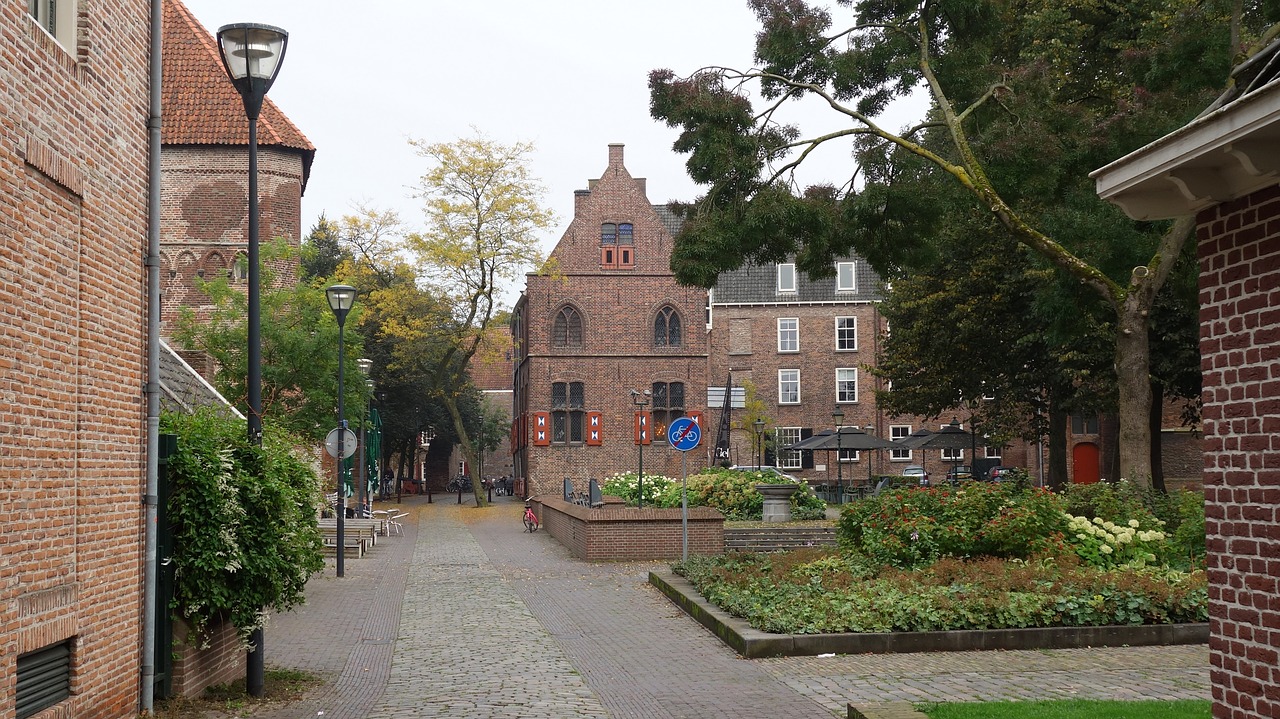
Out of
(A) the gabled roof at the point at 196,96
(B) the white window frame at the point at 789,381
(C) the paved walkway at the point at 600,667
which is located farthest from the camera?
(B) the white window frame at the point at 789,381

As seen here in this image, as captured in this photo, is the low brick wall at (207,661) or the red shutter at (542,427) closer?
the low brick wall at (207,661)

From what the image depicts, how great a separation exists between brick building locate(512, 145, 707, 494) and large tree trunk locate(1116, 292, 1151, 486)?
110ft

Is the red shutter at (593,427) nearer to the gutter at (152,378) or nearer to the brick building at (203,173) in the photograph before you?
the brick building at (203,173)

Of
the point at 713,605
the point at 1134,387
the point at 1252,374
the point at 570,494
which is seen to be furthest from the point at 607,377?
the point at 1252,374

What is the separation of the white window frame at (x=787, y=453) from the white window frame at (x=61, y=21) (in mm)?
49859

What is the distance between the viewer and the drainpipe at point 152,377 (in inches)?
337

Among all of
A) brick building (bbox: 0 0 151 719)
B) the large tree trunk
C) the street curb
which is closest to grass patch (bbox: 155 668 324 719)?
brick building (bbox: 0 0 151 719)

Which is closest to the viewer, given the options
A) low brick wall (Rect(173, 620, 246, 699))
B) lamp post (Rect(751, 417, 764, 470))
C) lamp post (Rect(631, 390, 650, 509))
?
low brick wall (Rect(173, 620, 246, 699))

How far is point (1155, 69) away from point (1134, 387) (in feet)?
16.7

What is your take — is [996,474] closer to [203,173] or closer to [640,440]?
[640,440]

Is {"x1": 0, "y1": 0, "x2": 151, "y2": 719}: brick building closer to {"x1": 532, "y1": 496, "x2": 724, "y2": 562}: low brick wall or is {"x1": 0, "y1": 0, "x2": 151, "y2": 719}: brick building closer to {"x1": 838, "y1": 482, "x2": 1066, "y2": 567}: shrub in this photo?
{"x1": 838, "y1": 482, "x2": 1066, "y2": 567}: shrub

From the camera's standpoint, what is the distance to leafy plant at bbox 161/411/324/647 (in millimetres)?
8938

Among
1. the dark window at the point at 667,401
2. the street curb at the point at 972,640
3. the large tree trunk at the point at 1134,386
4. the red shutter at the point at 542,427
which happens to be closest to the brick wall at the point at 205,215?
the red shutter at the point at 542,427

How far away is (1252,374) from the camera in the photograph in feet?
17.0
